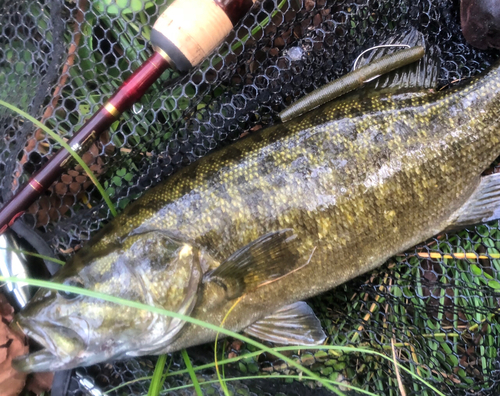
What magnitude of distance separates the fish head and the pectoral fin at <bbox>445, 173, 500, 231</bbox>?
1.37 m

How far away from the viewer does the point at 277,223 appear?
1723mm

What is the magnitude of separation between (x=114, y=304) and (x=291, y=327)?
0.87 metres

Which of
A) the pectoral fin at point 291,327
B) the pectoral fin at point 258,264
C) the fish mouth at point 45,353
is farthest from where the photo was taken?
the pectoral fin at point 291,327

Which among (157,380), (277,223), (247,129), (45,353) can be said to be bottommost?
(157,380)

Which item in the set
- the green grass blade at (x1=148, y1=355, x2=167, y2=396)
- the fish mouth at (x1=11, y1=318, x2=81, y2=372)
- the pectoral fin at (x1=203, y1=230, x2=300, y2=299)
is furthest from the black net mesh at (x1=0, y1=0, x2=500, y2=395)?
the pectoral fin at (x1=203, y1=230, x2=300, y2=299)

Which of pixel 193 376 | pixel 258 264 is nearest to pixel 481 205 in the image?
pixel 258 264

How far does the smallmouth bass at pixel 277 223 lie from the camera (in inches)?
62.2

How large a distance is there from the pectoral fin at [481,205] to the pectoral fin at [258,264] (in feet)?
2.93

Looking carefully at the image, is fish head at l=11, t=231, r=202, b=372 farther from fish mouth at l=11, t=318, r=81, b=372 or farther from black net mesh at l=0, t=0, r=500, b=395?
black net mesh at l=0, t=0, r=500, b=395

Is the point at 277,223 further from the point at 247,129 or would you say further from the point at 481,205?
the point at 481,205

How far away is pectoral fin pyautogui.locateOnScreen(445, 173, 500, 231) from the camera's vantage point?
1961 mm

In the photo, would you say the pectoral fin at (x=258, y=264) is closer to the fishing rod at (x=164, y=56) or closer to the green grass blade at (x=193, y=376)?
the green grass blade at (x=193, y=376)

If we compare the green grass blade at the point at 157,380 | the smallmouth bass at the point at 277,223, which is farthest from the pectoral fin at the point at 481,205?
the green grass blade at the point at 157,380

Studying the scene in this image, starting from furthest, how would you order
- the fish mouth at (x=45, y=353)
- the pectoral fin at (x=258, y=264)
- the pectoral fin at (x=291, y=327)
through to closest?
the pectoral fin at (x=291, y=327) → the pectoral fin at (x=258, y=264) → the fish mouth at (x=45, y=353)
